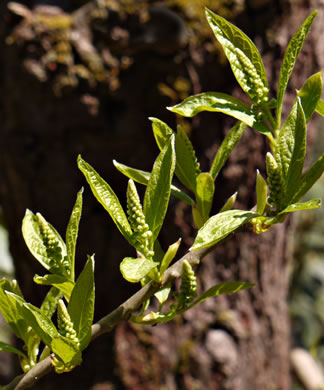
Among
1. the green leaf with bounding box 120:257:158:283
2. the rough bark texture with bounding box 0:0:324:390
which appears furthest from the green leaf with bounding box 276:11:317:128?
the rough bark texture with bounding box 0:0:324:390

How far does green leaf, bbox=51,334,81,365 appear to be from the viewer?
0.25 metres

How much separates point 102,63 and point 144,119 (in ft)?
0.45

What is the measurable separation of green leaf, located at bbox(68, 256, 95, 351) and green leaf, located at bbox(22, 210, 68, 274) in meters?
0.02

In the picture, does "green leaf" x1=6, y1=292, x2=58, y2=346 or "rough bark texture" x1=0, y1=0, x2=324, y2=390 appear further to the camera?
"rough bark texture" x1=0, y1=0, x2=324, y2=390

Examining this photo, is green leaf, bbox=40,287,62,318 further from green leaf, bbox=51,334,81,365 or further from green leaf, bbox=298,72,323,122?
green leaf, bbox=298,72,323,122

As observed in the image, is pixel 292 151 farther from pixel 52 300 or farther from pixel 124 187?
pixel 124 187

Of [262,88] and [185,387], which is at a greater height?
[262,88]

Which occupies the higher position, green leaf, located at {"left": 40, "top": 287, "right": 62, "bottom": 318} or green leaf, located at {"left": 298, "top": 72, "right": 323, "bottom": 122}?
green leaf, located at {"left": 298, "top": 72, "right": 323, "bottom": 122}

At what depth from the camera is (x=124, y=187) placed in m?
1.12

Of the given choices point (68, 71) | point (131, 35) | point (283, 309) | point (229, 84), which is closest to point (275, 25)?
point (229, 84)

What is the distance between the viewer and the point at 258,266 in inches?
48.8

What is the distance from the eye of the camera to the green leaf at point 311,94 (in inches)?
11.1

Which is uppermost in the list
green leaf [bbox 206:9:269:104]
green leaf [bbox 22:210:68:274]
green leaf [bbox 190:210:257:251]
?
green leaf [bbox 206:9:269:104]

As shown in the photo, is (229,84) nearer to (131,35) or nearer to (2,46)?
(131,35)
